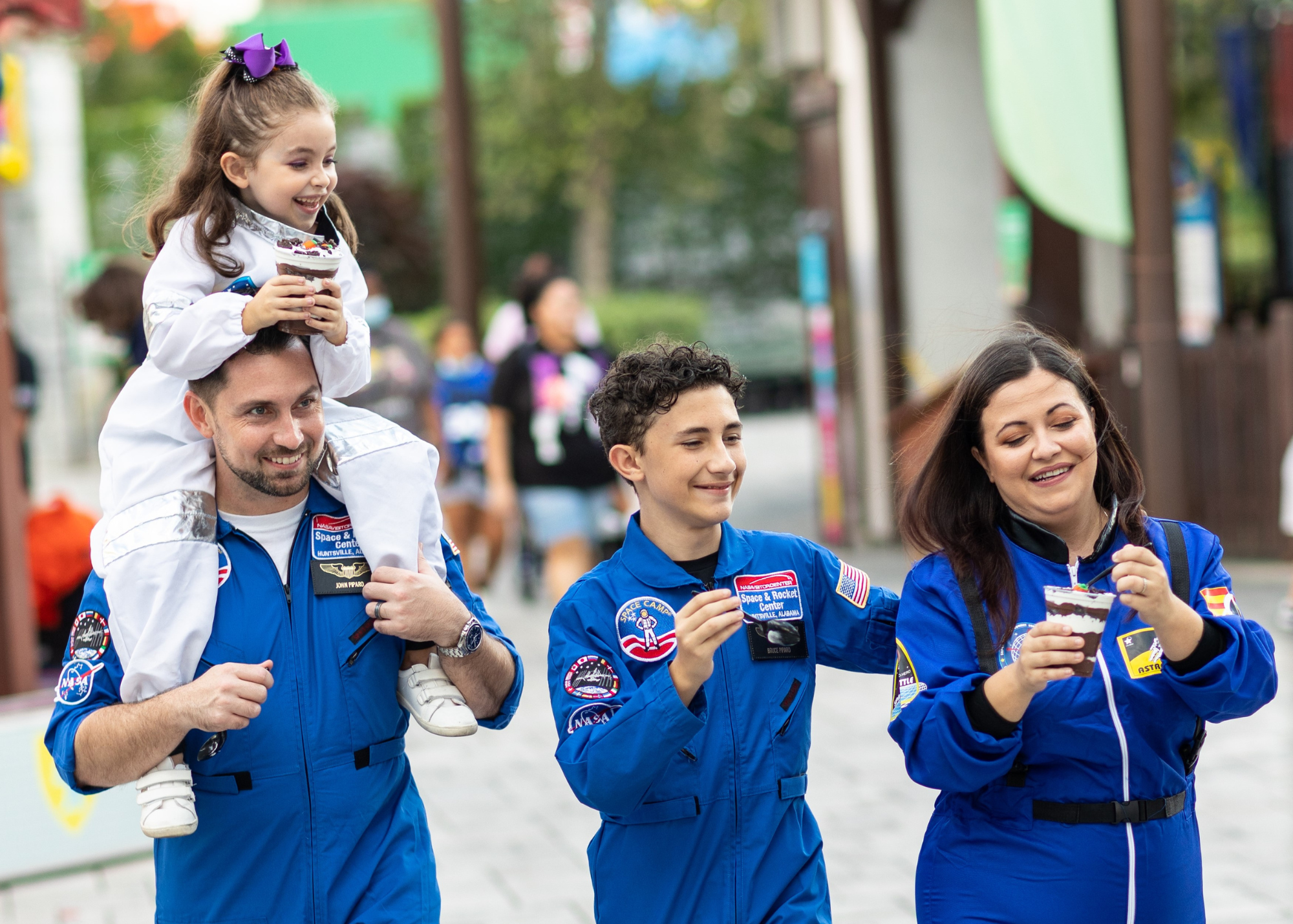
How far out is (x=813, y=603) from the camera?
9.91 ft

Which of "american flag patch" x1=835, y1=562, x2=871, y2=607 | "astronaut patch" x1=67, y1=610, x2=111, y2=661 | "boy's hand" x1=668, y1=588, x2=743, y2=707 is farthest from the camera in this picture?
"american flag patch" x1=835, y1=562, x2=871, y2=607

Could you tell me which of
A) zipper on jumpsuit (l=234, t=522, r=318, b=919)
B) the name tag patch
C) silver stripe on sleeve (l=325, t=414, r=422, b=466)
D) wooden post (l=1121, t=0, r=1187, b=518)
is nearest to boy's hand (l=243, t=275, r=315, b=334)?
silver stripe on sleeve (l=325, t=414, r=422, b=466)

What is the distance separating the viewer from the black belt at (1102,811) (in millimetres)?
2666

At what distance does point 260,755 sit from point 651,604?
762 mm

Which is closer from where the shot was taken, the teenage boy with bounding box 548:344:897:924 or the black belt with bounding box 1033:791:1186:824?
the black belt with bounding box 1033:791:1186:824

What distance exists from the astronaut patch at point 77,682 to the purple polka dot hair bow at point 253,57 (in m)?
1.14

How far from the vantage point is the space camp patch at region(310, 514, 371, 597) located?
2818 millimetres

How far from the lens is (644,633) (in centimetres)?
289

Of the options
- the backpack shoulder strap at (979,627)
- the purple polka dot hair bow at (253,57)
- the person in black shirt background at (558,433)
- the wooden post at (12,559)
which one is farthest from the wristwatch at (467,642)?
the person in black shirt background at (558,433)

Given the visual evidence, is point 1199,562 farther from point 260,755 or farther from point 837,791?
point 837,791

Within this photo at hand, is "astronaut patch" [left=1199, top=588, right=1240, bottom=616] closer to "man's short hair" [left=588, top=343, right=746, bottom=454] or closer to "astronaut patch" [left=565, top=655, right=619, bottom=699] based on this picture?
"man's short hair" [left=588, top=343, right=746, bottom=454]

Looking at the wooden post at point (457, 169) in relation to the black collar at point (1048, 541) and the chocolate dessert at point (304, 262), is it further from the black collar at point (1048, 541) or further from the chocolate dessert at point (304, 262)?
the black collar at point (1048, 541)

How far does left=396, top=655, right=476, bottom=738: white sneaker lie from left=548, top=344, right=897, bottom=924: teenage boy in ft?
0.58

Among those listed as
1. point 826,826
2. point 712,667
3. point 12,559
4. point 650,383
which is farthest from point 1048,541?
point 12,559
